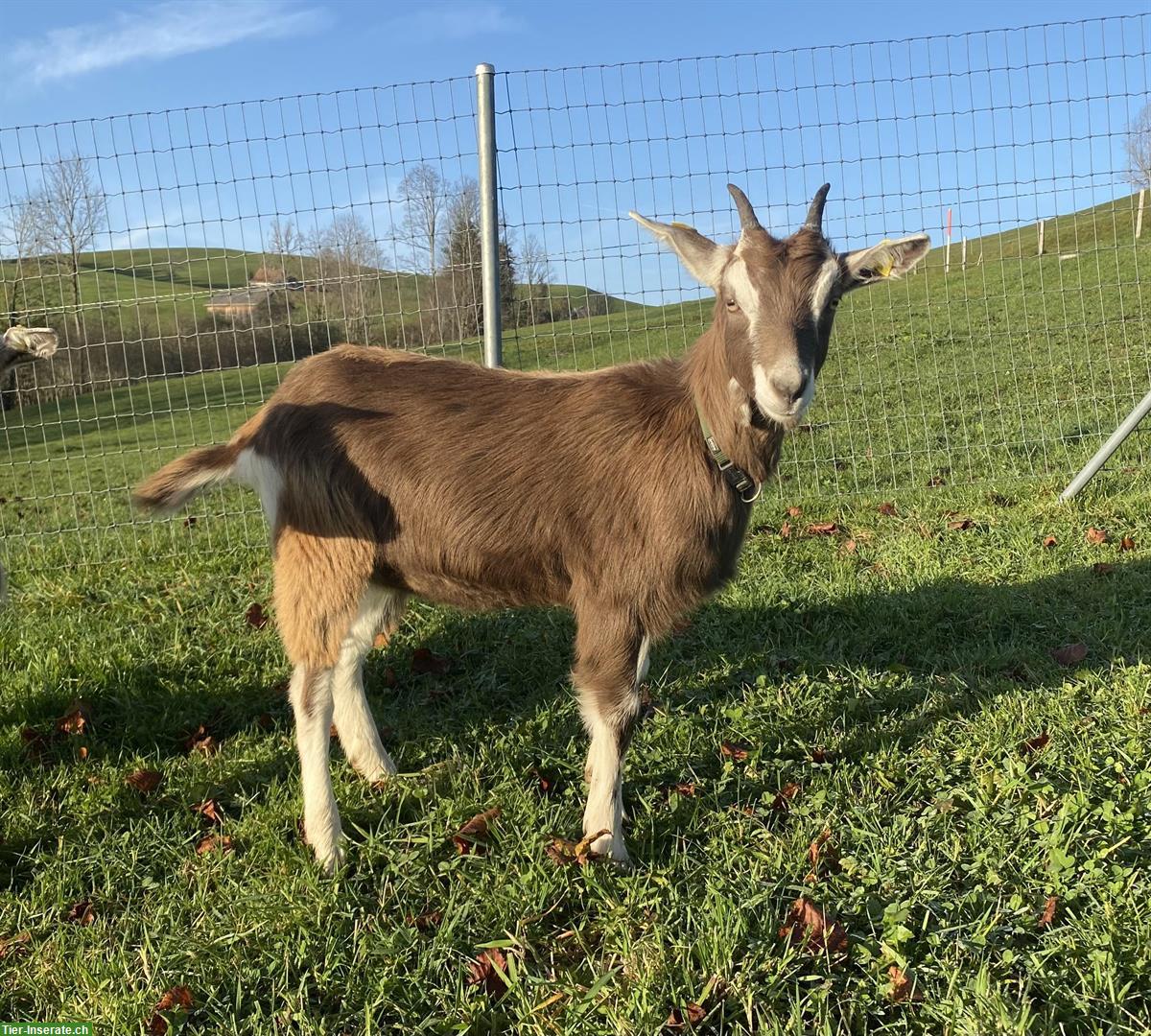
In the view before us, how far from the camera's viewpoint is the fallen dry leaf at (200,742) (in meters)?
3.51

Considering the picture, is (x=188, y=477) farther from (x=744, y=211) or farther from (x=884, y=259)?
(x=884, y=259)

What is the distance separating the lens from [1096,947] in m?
2.23

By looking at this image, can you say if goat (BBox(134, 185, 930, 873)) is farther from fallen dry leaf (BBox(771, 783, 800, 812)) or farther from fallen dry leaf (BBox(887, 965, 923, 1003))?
fallen dry leaf (BBox(887, 965, 923, 1003))

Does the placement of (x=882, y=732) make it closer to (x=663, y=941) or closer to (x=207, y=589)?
(x=663, y=941)

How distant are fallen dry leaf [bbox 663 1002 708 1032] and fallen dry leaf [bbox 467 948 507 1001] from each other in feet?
1.48

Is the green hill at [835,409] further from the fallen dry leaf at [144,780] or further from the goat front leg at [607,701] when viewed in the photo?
the fallen dry leaf at [144,780]

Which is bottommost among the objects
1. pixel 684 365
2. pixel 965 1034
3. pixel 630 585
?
pixel 965 1034

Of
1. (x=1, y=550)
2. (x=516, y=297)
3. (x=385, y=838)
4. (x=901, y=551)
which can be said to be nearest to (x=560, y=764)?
(x=385, y=838)

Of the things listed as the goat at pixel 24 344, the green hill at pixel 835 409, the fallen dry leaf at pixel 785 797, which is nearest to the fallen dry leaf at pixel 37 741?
the goat at pixel 24 344

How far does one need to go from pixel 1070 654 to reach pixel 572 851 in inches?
99.9

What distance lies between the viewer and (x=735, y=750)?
3.37 m

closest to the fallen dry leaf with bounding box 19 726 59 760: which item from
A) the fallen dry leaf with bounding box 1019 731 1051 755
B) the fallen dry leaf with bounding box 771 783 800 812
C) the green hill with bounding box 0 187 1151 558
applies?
the green hill with bounding box 0 187 1151 558

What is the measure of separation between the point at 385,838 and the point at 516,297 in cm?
383

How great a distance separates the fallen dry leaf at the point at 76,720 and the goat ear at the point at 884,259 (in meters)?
3.51
